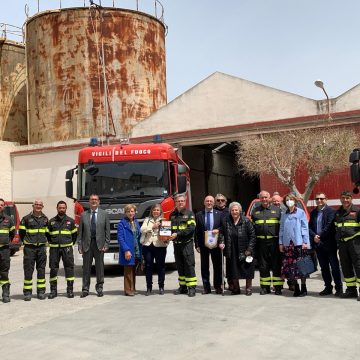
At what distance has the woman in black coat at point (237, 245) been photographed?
28.5ft

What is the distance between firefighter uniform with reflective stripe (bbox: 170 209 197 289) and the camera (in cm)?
891

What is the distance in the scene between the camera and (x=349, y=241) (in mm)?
8266

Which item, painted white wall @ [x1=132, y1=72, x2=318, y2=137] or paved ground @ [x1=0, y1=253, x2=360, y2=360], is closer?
paved ground @ [x1=0, y1=253, x2=360, y2=360]

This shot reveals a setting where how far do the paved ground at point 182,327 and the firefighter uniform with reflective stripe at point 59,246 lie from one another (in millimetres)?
541

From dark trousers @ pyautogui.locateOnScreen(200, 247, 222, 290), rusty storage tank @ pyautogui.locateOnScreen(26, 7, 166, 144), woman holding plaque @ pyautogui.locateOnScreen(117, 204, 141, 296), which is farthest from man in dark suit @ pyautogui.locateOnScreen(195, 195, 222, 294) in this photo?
rusty storage tank @ pyautogui.locateOnScreen(26, 7, 166, 144)

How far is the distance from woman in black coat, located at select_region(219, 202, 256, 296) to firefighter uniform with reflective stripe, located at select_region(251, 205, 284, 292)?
0.16 m

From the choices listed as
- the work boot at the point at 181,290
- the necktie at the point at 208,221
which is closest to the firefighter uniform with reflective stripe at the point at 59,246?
the work boot at the point at 181,290

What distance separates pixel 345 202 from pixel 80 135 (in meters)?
23.1

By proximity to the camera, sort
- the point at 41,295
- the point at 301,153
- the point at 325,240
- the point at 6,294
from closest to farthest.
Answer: the point at 325,240 → the point at 6,294 → the point at 41,295 → the point at 301,153

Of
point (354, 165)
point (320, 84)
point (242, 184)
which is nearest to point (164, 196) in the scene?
point (354, 165)

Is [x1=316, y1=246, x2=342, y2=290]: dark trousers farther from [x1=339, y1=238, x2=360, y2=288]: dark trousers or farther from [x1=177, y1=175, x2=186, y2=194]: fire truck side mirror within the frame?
[x1=177, y1=175, x2=186, y2=194]: fire truck side mirror

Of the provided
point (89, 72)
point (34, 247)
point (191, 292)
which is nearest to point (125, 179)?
point (34, 247)

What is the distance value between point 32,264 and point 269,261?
4.10 meters

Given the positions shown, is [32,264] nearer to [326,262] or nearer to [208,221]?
[208,221]
